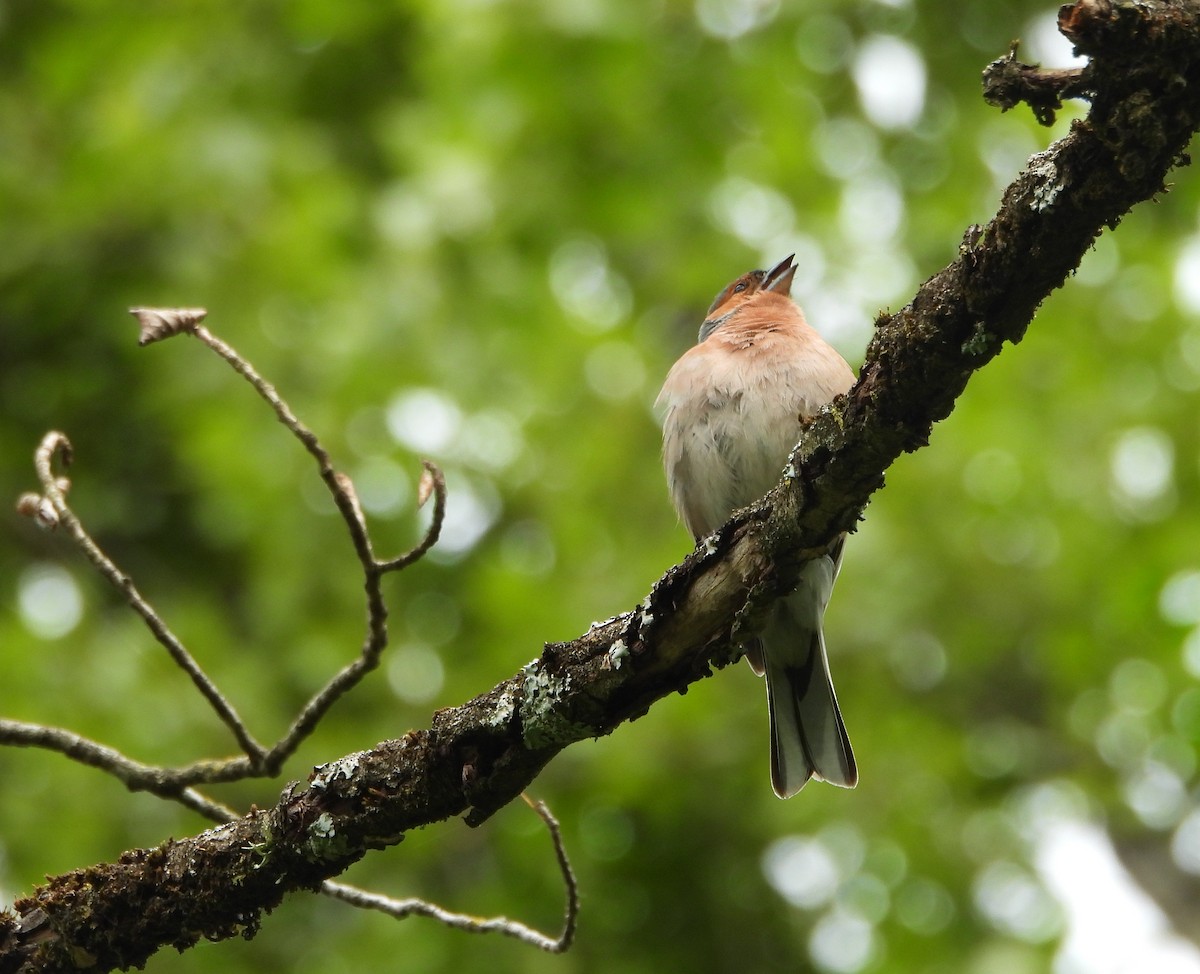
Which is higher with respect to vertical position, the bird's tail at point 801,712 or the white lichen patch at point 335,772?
the bird's tail at point 801,712

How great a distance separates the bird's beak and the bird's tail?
5.54 ft

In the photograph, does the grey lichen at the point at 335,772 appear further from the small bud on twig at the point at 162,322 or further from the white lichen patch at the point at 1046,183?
the white lichen patch at the point at 1046,183

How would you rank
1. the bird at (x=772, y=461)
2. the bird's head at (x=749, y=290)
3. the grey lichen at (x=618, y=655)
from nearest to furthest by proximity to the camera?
1. the grey lichen at (x=618, y=655)
2. the bird at (x=772, y=461)
3. the bird's head at (x=749, y=290)

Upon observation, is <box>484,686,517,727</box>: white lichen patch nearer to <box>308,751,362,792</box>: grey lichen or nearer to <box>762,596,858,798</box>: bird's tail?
<box>308,751,362,792</box>: grey lichen

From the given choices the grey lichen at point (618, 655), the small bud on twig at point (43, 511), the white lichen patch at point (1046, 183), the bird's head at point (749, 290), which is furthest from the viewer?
the bird's head at point (749, 290)

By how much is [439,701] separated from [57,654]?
1837mm

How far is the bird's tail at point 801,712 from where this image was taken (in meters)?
4.65

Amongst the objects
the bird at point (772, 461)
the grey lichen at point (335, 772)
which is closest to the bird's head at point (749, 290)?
the bird at point (772, 461)

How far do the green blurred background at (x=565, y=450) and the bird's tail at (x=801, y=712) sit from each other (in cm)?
132

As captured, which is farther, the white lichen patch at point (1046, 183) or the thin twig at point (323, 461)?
the thin twig at point (323, 461)

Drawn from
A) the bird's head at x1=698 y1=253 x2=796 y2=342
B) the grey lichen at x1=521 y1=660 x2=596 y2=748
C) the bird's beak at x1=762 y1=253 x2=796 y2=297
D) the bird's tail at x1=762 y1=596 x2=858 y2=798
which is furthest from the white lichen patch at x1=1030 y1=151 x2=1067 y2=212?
the bird's beak at x1=762 y1=253 x2=796 y2=297

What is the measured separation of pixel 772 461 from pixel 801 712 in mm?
966

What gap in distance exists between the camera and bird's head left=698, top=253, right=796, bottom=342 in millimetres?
5902

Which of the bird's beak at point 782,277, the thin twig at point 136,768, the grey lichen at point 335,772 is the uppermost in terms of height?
the bird's beak at point 782,277
